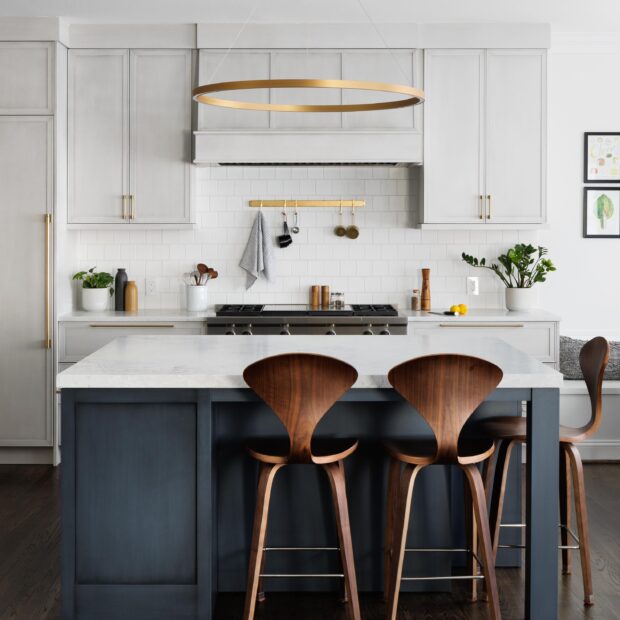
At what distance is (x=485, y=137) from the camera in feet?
17.1

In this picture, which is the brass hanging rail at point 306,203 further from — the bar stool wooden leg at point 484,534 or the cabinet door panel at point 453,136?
the bar stool wooden leg at point 484,534

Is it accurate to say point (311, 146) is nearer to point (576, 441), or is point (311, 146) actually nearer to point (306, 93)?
point (306, 93)

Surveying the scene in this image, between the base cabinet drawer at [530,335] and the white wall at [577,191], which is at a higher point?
the white wall at [577,191]

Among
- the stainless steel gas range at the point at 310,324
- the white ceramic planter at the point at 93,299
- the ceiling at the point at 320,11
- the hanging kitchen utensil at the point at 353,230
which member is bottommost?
the stainless steel gas range at the point at 310,324

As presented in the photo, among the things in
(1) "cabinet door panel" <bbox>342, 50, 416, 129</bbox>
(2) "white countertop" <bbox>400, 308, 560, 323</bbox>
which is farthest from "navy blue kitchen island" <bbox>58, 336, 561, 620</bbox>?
(1) "cabinet door panel" <bbox>342, 50, 416, 129</bbox>

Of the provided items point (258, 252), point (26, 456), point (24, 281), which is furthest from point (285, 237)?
point (26, 456)

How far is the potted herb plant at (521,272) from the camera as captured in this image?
17.8 feet

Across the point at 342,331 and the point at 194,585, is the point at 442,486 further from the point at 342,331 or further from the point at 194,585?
the point at 342,331

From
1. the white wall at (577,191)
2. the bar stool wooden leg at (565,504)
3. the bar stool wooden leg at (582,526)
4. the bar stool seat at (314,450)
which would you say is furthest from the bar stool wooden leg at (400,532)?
the white wall at (577,191)

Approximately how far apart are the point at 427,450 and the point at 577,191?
3614mm

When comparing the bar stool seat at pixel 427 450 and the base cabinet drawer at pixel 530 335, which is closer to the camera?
the bar stool seat at pixel 427 450

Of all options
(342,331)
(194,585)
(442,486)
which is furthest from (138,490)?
(342,331)

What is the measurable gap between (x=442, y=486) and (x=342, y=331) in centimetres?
206

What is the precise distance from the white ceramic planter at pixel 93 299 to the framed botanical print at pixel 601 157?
141 inches
